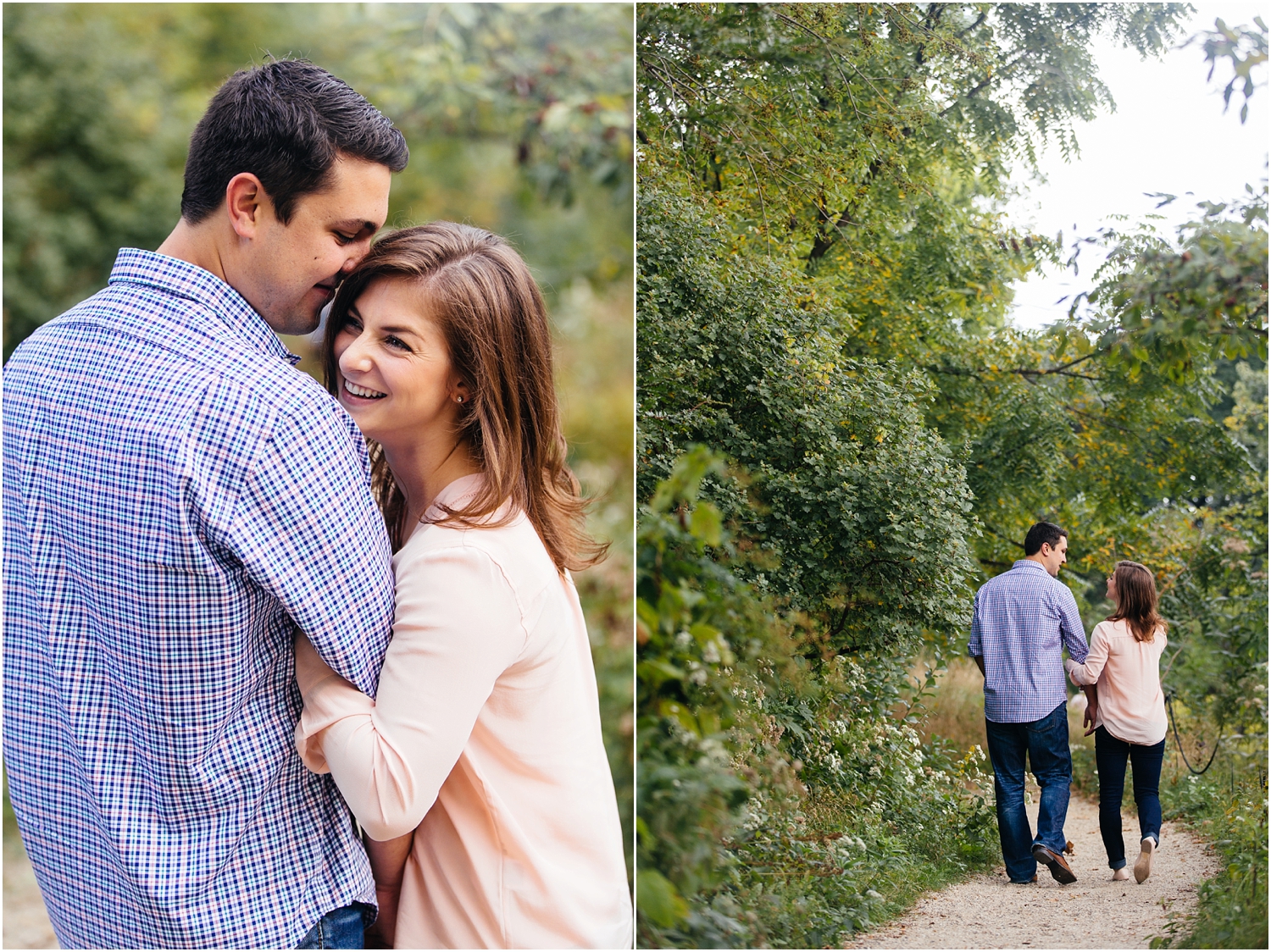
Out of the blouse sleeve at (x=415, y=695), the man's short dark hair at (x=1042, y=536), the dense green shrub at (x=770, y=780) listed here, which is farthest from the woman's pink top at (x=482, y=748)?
the man's short dark hair at (x=1042, y=536)

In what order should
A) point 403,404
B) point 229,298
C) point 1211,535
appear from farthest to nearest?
point 1211,535, point 403,404, point 229,298

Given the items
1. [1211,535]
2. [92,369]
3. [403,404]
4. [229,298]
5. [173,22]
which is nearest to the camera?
[92,369]

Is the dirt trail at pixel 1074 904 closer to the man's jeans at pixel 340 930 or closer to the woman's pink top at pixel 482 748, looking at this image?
the woman's pink top at pixel 482 748

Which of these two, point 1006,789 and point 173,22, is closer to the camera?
point 1006,789

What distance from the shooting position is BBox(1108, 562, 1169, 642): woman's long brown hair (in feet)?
8.43

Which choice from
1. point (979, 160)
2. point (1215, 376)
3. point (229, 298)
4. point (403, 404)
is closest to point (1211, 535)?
point (1215, 376)

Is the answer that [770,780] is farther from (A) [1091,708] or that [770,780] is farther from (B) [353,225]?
(B) [353,225]

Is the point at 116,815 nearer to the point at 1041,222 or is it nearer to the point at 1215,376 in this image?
the point at 1041,222

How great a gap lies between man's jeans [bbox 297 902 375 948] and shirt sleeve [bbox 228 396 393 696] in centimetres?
38

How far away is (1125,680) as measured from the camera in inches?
102

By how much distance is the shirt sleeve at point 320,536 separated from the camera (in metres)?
1.40

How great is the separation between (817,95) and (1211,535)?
4.99 feet

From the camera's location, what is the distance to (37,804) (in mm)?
1577

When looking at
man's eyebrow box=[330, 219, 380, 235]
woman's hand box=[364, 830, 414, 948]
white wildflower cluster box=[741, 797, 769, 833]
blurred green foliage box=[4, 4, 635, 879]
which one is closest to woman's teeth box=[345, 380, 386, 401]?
man's eyebrow box=[330, 219, 380, 235]
